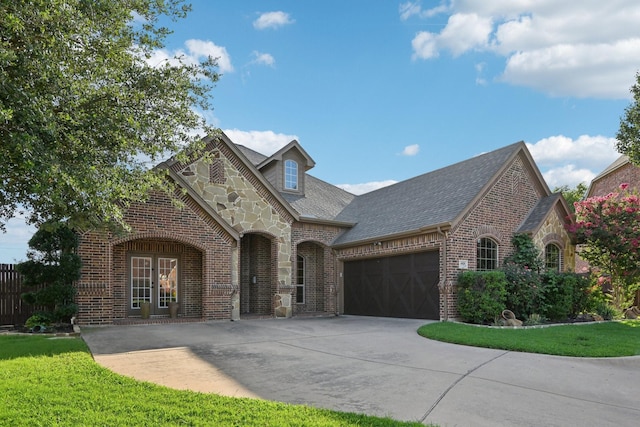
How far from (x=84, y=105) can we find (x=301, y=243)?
12.5 metres

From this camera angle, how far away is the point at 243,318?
16.7 metres

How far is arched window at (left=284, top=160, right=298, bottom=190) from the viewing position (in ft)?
70.0

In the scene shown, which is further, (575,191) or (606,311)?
(575,191)

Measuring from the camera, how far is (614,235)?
56.5 ft

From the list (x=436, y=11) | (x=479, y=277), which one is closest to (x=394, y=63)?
(x=436, y=11)

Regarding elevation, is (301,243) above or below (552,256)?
above

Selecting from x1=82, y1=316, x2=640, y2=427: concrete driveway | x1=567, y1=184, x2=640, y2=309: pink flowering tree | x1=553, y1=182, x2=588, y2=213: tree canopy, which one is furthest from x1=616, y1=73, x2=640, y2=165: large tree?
x1=553, y1=182, x2=588, y2=213: tree canopy

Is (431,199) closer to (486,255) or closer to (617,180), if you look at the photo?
(486,255)

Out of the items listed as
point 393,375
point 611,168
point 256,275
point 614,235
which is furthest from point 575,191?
point 393,375

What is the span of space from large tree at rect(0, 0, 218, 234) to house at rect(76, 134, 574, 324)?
3.32m

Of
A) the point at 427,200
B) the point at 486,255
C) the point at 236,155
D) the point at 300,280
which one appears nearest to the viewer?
the point at 486,255

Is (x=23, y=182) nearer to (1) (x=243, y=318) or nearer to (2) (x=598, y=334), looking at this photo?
(1) (x=243, y=318)

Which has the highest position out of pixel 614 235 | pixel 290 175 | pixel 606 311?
pixel 290 175

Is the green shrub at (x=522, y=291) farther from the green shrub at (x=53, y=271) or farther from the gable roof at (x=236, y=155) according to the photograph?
the green shrub at (x=53, y=271)
